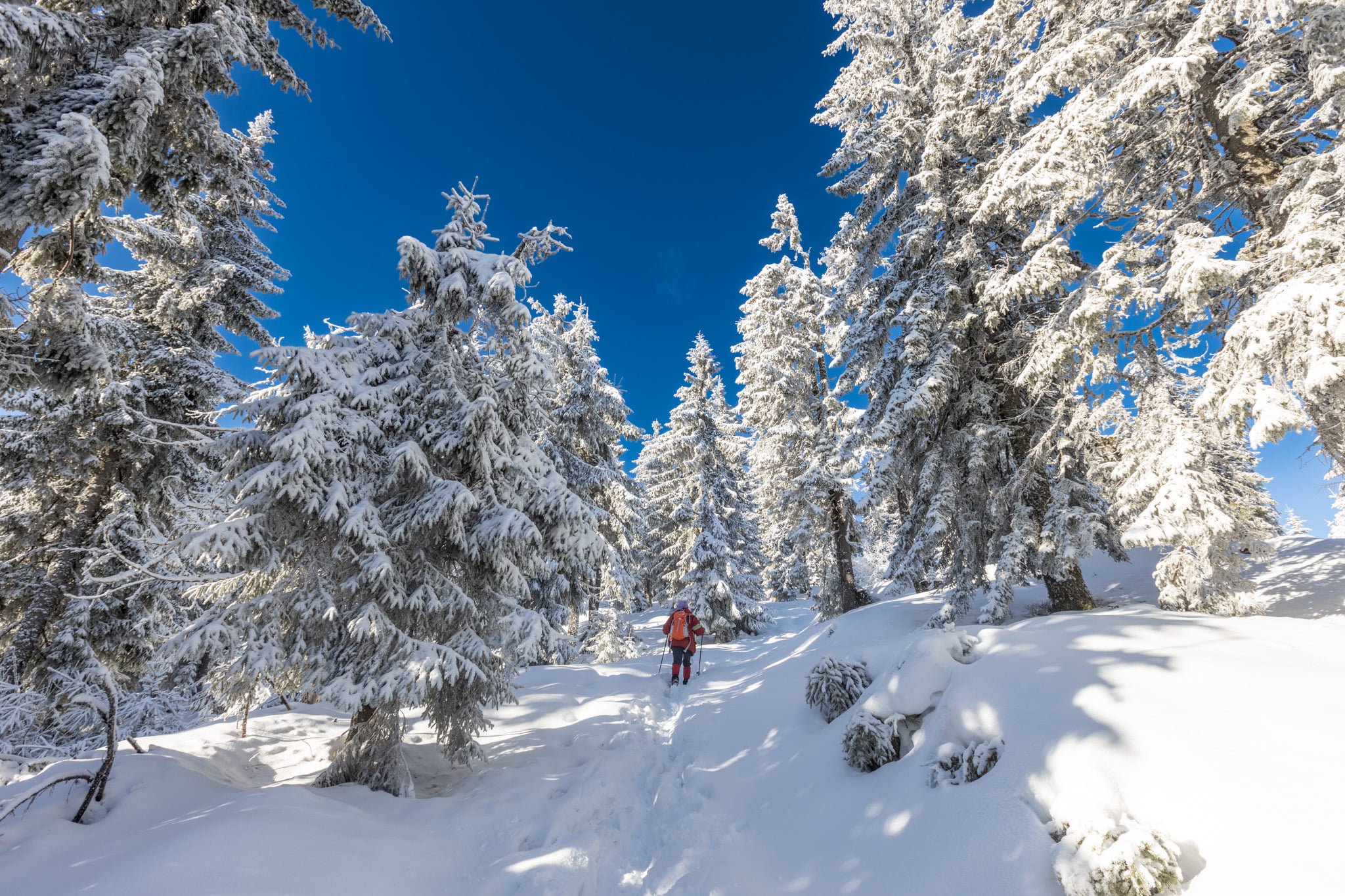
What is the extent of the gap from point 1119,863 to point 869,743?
254 cm

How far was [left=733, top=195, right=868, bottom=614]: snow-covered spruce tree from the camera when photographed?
17109 millimetres

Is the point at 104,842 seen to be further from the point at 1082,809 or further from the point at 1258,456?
the point at 1258,456

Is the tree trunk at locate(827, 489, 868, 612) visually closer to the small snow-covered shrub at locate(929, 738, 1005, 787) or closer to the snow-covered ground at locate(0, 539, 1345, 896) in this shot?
the snow-covered ground at locate(0, 539, 1345, 896)

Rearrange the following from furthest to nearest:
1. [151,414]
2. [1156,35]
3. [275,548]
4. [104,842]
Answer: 1. [151,414]
2. [1156,35]
3. [275,548]
4. [104,842]

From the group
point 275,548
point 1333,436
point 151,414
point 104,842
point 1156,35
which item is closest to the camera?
point 104,842

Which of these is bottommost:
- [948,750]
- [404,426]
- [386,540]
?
[948,750]

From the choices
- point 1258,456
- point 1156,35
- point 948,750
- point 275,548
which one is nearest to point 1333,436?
point 1258,456

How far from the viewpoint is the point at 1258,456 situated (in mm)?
6645

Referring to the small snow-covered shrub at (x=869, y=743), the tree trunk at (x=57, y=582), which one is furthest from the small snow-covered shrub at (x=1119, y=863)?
the tree trunk at (x=57, y=582)

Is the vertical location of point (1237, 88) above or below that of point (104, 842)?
above

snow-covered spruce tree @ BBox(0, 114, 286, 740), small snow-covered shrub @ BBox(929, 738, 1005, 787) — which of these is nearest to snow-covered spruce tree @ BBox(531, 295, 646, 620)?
snow-covered spruce tree @ BBox(0, 114, 286, 740)

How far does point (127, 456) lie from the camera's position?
32.8 ft

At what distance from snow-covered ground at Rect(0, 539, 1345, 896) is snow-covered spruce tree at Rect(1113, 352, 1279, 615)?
0.77 m

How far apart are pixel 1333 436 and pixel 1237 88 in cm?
472
